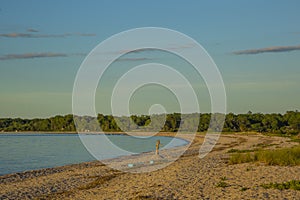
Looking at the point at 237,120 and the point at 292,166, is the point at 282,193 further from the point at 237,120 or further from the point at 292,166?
the point at 237,120

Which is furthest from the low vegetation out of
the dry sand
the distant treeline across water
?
the distant treeline across water

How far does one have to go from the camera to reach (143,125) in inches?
7451

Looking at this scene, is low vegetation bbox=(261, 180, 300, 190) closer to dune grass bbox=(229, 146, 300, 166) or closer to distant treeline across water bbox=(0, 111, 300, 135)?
dune grass bbox=(229, 146, 300, 166)

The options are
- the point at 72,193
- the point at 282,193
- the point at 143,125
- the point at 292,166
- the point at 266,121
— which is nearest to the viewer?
the point at 282,193

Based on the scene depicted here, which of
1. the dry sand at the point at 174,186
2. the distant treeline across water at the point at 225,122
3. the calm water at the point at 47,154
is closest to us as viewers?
the dry sand at the point at 174,186

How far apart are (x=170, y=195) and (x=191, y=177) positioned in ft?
18.1

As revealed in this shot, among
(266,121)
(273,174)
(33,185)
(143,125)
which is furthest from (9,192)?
(143,125)

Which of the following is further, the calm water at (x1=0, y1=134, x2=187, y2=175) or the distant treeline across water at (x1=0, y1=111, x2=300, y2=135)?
the distant treeline across water at (x1=0, y1=111, x2=300, y2=135)

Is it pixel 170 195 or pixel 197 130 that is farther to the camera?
pixel 197 130

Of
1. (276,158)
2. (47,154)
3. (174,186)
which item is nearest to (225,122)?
(47,154)

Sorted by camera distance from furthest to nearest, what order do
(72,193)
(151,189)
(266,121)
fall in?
1. (266,121)
2. (72,193)
3. (151,189)

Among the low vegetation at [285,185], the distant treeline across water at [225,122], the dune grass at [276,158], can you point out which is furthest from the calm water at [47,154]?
the distant treeline across water at [225,122]

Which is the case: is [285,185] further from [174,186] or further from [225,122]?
[225,122]

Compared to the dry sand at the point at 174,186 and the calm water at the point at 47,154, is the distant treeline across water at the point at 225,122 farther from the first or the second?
the dry sand at the point at 174,186
